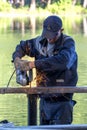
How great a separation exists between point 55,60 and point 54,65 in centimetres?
4

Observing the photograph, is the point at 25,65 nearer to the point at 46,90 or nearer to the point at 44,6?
the point at 46,90

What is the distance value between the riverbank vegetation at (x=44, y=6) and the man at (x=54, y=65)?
56896mm

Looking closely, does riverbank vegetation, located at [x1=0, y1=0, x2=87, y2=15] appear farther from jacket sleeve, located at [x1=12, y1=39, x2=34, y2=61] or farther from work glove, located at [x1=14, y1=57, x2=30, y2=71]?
work glove, located at [x1=14, y1=57, x2=30, y2=71]

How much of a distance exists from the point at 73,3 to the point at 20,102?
57394 mm

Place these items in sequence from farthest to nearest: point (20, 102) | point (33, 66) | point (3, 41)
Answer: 1. point (3, 41)
2. point (20, 102)
3. point (33, 66)

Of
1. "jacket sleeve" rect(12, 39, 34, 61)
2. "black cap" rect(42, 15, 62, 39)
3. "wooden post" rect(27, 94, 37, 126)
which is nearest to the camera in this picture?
"black cap" rect(42, 15, 62, 39)

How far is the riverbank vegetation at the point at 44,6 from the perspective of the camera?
206ft

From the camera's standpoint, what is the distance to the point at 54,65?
498cm

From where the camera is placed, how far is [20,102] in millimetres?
10883

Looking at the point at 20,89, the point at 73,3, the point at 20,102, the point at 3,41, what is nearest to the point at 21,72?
the point at 20,89

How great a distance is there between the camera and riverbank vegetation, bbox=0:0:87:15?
6281 cm

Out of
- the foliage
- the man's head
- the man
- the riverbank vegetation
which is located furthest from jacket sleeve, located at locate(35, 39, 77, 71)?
the foliage

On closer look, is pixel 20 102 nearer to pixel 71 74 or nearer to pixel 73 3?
pixel 71 74

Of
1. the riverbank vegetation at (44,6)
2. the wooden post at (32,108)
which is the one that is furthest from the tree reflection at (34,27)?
the wooden post at (32,108)
